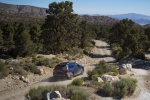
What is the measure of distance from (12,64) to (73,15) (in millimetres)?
22077

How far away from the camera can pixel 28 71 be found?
81.7 feet

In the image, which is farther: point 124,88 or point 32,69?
point 32,69

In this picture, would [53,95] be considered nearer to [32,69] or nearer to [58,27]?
[32,69]

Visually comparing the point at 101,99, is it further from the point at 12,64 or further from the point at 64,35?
the point at 64,35

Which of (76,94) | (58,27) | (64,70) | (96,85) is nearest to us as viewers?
(76,94)

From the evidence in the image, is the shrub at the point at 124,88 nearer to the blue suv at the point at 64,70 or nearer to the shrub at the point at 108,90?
the shrub at the point at 108,90

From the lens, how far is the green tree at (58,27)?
4300 cm

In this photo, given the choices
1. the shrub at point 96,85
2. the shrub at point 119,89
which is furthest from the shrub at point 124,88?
the shrub at point 96,85

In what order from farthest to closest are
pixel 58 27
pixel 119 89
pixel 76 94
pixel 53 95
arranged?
1. pixel 58 27
2. pixel 119 89
3. pixel 76 94
4. pixel 53 95

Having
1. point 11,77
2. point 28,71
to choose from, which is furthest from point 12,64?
point 11,77

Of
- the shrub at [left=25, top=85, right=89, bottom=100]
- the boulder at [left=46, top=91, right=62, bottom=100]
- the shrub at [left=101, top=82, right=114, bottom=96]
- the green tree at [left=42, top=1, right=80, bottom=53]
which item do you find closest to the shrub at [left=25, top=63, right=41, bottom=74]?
the shrub at [left=25, top=85, right=89, bottom=100]

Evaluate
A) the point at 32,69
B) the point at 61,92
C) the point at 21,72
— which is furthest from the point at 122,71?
the point at 61,92

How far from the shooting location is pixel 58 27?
43.5 meters

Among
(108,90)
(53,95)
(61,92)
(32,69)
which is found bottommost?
(32,69)
